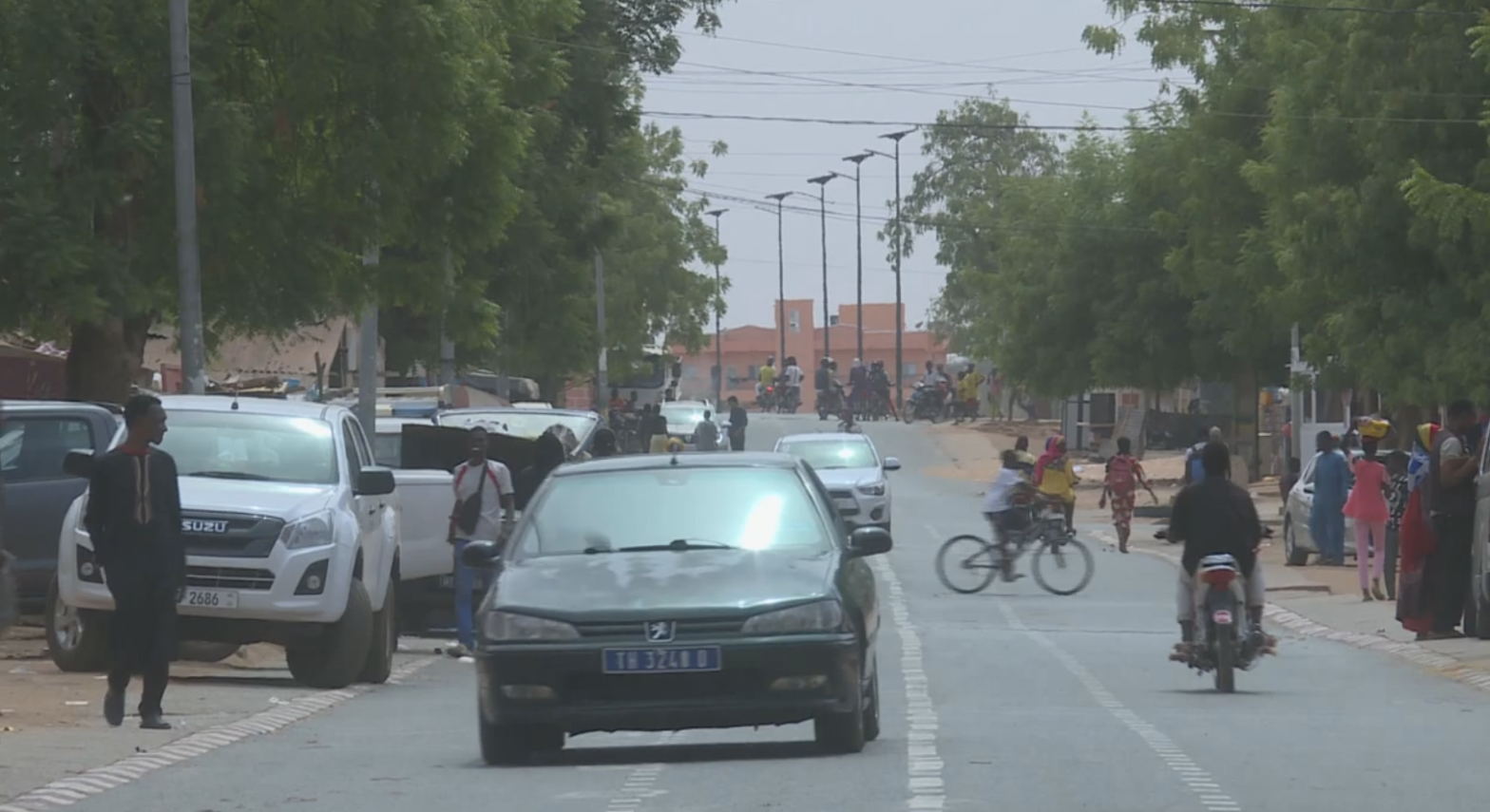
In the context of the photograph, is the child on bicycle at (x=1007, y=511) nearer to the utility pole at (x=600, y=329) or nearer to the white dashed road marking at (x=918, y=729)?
the white dashed road marking at (x=918, y=729)

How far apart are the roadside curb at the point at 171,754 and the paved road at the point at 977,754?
16 cm

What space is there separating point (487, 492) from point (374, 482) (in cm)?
362

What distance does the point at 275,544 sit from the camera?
17.7m

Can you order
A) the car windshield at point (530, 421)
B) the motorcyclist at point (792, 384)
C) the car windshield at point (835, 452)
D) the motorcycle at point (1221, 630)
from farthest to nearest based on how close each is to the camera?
the motorcyclist at point (792, 384) < the car windshield at point (835, 452) < the car windshield at point (530, 421) < the motorcycle at point (1221, 630)

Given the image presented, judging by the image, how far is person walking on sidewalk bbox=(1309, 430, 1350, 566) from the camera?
32.9 meters

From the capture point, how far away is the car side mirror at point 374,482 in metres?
18.3

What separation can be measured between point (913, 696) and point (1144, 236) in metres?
46.5

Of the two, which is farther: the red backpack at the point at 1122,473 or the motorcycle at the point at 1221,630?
the red backpack at the point at 1122,473

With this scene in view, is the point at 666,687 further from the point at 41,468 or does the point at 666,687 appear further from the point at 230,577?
the point at 41,468

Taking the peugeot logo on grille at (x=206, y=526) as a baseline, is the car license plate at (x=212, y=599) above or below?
below

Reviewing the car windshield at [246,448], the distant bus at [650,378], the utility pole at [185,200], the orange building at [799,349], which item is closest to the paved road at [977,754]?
the car windshield at [246,448]

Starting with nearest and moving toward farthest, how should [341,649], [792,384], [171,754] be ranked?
1. [171,754]
2. [341,649]
3. [792,384]

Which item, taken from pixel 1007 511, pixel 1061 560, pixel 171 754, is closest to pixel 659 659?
pixel 171 754

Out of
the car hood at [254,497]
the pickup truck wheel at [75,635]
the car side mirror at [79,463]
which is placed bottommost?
the pickup truck wheel at [75,635]
